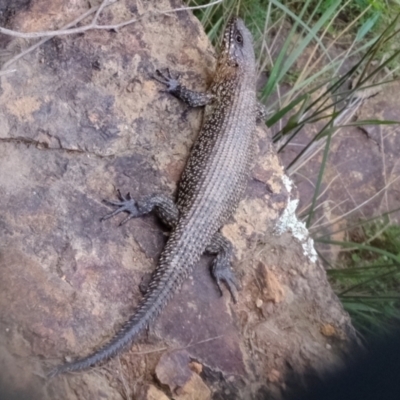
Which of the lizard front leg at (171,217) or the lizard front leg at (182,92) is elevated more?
the lizard front leg at (182,92)

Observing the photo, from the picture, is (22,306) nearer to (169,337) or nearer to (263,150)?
(169,337)

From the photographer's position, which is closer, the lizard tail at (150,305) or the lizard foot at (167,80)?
the lizard tail at (150,305)

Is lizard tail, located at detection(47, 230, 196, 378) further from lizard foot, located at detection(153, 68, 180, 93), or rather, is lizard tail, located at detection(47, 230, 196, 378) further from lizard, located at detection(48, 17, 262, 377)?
lizard foot, located at detection(153, 68, 180, 93)

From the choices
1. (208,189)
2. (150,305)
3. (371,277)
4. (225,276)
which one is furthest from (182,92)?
(371,277)

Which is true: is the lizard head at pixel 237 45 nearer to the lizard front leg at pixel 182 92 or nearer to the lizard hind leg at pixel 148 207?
the lizard front leg at pixel 182 92

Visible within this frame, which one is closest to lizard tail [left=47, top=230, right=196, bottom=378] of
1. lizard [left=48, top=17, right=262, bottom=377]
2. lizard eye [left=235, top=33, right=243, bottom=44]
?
lizard [left=48, top=17, right=262, bottom=377]

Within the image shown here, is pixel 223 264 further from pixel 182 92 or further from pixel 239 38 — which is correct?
pixel 239 38

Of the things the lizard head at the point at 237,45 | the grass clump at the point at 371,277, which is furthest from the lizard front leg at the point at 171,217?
the lizard head at the point at 237,45
